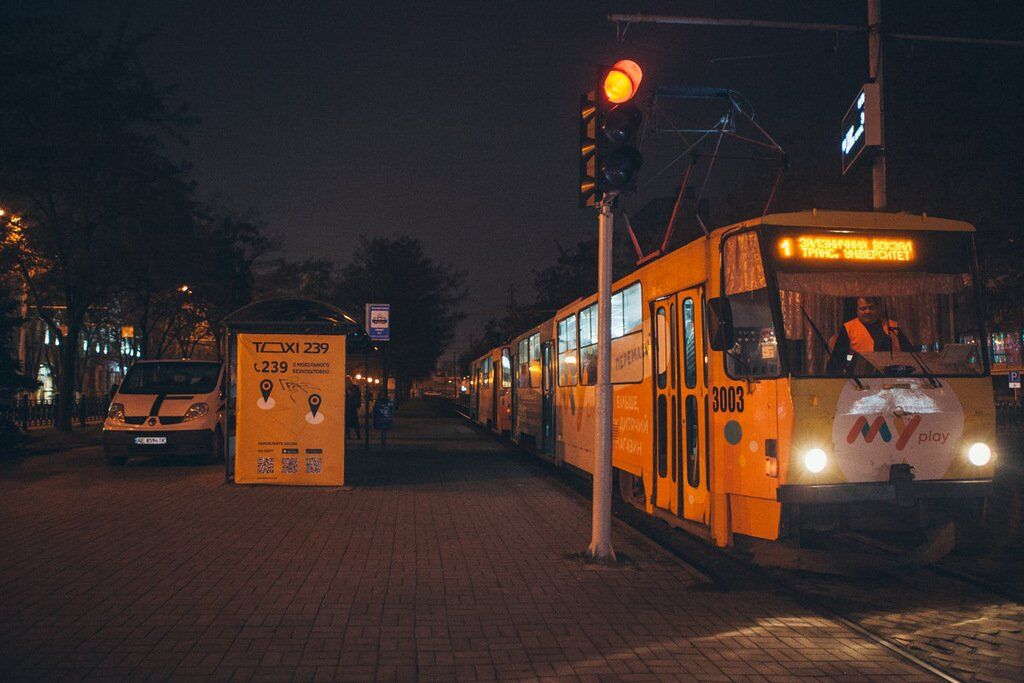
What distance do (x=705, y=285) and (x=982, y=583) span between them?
3517 millimetres

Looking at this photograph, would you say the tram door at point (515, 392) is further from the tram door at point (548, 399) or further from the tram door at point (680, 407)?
the tram door at point (680, 407)

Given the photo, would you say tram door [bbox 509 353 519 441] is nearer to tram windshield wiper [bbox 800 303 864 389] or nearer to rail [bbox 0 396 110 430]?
rail [bbox 0 396 110 430]

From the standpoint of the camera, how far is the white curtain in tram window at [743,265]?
815 cm

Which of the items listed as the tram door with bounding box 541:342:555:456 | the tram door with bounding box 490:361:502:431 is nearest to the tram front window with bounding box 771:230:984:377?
the tram door with bounding box 541:342:555:456

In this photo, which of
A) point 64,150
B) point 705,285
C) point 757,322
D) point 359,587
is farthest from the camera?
point 64,150

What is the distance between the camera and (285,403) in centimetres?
1410

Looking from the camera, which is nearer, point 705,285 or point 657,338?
point 705,285

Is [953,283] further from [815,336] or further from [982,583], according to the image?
[982,583]

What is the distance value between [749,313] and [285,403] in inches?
323

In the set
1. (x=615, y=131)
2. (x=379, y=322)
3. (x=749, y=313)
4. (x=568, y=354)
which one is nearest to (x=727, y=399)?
(x=749, y=313)

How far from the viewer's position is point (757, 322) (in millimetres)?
8125

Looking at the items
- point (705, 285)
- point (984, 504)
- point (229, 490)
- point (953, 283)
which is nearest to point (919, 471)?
point (984, 504)

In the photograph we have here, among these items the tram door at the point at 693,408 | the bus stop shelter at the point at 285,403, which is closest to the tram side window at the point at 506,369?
the bus stop shelter at the point at 285,403

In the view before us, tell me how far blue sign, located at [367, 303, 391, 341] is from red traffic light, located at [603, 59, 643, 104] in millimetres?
13981
